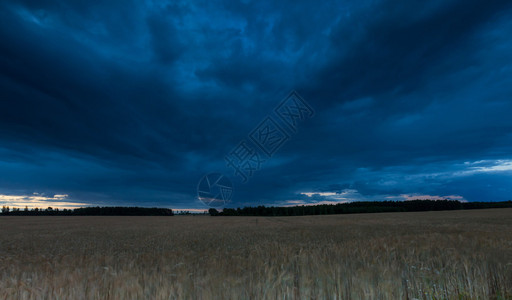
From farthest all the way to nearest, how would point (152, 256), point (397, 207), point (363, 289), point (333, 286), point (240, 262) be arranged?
point (397, 207) < point (152, 256) < point (240, 262) < point (333, 286) < point (363, 289)

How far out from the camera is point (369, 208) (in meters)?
79.1

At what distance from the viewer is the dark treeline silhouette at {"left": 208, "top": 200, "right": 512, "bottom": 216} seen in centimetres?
8125

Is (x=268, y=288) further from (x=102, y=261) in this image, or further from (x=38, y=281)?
(x=102, y=261)

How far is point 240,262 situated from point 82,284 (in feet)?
9.21

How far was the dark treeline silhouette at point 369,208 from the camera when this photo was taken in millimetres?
81250

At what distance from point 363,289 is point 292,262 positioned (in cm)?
201

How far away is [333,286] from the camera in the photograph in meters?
4.32

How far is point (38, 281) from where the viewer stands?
15.6 ft

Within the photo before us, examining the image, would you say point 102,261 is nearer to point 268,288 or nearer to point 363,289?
point 268,288

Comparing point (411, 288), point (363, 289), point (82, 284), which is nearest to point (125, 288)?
point (82, 284)

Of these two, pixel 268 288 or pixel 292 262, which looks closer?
pixel 268 288

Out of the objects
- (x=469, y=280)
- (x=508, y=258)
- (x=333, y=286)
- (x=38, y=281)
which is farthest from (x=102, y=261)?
(x=508, y=258)

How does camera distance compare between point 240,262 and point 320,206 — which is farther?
point 320,206

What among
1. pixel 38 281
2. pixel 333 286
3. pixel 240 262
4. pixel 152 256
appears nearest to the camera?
pixel 333 286
